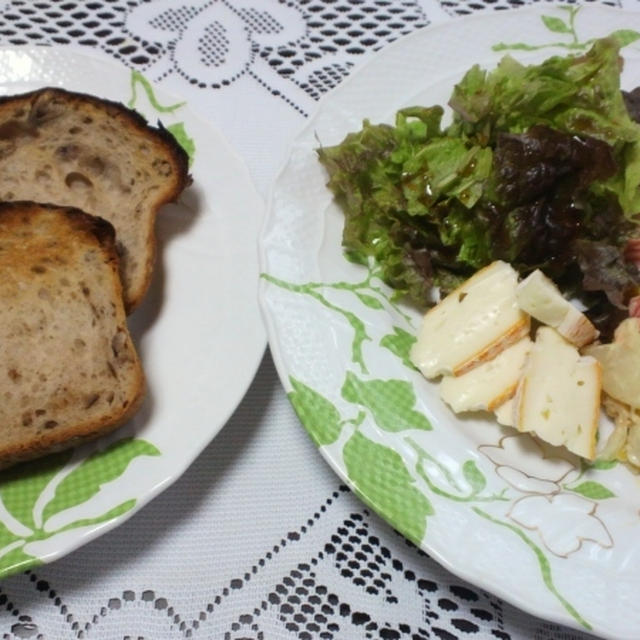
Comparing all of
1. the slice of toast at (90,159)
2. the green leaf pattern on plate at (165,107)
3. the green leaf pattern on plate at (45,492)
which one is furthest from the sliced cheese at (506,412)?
the green leaf pattern on plate at (165,107)

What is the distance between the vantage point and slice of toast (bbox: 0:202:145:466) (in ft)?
→ 4.53

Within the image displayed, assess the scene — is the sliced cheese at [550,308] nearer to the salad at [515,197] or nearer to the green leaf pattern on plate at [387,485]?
the salad at [515,197]

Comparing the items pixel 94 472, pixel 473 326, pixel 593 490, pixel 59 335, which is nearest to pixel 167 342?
pixel 59 335

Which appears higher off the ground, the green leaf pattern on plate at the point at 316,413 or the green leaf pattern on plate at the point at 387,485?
the green leaf pattern on plate at the point at 316,413

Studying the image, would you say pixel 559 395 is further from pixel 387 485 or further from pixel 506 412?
pixel 387 485

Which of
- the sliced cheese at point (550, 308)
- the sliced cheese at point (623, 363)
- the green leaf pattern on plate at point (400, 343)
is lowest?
the green leaf pattern on plate at point (400, 343)

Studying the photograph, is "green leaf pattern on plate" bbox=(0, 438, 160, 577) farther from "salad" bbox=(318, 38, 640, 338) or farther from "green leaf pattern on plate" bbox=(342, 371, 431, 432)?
"salad" bbox=(318, 38, 640, 338)

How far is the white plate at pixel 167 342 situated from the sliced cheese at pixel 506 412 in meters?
0.51

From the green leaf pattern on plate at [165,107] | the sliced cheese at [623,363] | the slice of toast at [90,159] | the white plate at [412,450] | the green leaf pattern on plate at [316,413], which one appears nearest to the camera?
the white plate at [412,450]

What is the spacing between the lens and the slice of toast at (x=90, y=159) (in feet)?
5.59

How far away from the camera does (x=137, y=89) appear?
1910 millimetres

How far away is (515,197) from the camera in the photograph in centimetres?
158

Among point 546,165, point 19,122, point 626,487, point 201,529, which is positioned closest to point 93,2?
point 19,122

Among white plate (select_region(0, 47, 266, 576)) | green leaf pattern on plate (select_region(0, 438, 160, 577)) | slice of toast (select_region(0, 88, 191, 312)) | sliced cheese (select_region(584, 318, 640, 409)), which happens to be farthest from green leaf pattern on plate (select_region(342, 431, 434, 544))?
slice of toast (select_region(0, 88, 191, 312))
